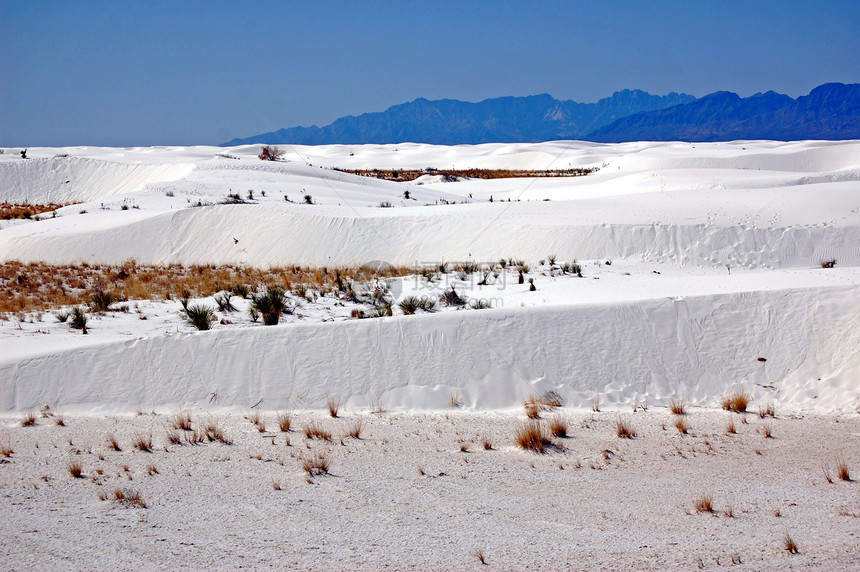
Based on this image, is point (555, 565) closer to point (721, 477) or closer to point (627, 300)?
point (721, 477)

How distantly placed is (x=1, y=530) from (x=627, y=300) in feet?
27.0

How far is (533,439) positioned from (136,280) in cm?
1239

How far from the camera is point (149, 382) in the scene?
330 inches

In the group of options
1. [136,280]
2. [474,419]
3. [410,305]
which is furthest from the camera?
[136,280]

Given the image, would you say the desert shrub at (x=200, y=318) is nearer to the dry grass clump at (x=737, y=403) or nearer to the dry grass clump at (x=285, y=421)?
the dry grass clump at (x=285, y=421)

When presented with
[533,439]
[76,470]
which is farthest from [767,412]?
[76,470]

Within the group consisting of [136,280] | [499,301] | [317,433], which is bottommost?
[317,433]

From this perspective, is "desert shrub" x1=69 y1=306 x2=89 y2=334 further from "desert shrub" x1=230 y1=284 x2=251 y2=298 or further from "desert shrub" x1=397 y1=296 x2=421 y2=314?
"desert shrub" x1=397 y1=296 x2=421 y2=314

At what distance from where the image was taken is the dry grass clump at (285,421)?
23.6 ft

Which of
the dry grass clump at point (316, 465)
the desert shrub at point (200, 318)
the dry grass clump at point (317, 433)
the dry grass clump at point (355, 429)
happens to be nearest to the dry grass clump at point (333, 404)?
the dry grass clump at point (355, 429)

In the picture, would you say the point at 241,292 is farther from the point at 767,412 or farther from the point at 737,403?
the point at 767,412

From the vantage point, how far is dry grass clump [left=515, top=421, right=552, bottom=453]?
661 cm

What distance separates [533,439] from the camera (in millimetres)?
6668

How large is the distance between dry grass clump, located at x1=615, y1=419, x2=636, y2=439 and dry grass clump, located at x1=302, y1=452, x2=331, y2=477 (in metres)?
3.05
